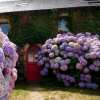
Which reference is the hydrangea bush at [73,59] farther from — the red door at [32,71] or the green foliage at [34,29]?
the green foliage at [34,29]

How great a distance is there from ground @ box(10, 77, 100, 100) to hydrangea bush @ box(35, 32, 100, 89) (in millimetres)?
372

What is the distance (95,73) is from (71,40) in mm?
1568

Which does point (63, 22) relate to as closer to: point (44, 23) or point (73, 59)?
point (44, 23)

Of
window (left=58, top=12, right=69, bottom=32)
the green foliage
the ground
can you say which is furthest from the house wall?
the ground

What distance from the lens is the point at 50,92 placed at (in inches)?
490

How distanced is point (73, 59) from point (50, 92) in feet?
6.41

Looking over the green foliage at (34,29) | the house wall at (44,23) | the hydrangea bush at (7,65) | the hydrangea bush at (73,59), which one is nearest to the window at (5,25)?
the house wall at (44,23)

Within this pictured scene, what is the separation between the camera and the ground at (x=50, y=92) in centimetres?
1157

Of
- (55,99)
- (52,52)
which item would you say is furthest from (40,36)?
(55,99)

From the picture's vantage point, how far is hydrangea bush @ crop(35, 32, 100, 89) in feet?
44.4

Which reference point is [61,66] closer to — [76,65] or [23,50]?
[76,65]

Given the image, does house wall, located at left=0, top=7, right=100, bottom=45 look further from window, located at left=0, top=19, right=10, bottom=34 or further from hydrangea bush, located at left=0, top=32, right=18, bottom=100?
hydrangea bush, located at left=0, top=32, right=18, bottom=100

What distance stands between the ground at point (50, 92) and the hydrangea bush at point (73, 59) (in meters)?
0.37

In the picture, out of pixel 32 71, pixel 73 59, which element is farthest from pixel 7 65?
pixel 32 71
